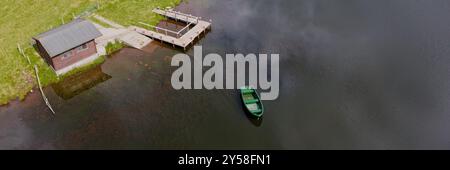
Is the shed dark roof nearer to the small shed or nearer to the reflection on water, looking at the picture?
the small shed

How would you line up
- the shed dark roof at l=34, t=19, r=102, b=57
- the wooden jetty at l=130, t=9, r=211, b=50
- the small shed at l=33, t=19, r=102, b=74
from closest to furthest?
the shed dark roof at l=34, t=19, r=102, b=57
the small shed at l=33, t=19, r=102, b=74
the wooden jetty at l=130, t=9, r=211, b=50

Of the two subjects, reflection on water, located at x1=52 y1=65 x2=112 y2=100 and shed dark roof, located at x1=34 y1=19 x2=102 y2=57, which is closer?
shed dark roof, located at x1=34 y1=19 x2=102 y2=57

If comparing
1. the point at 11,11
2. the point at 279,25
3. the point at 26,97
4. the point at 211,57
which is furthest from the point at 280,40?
the point at 11,11

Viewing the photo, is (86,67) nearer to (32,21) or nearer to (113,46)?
(113,46)

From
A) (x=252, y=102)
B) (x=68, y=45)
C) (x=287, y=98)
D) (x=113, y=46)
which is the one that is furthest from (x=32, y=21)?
(x=287, y=98)

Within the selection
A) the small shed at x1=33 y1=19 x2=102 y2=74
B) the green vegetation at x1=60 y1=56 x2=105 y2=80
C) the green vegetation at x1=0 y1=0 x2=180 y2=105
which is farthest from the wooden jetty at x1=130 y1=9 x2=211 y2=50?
the small shed at x1=33 y1=19 x2=102 y2=74
